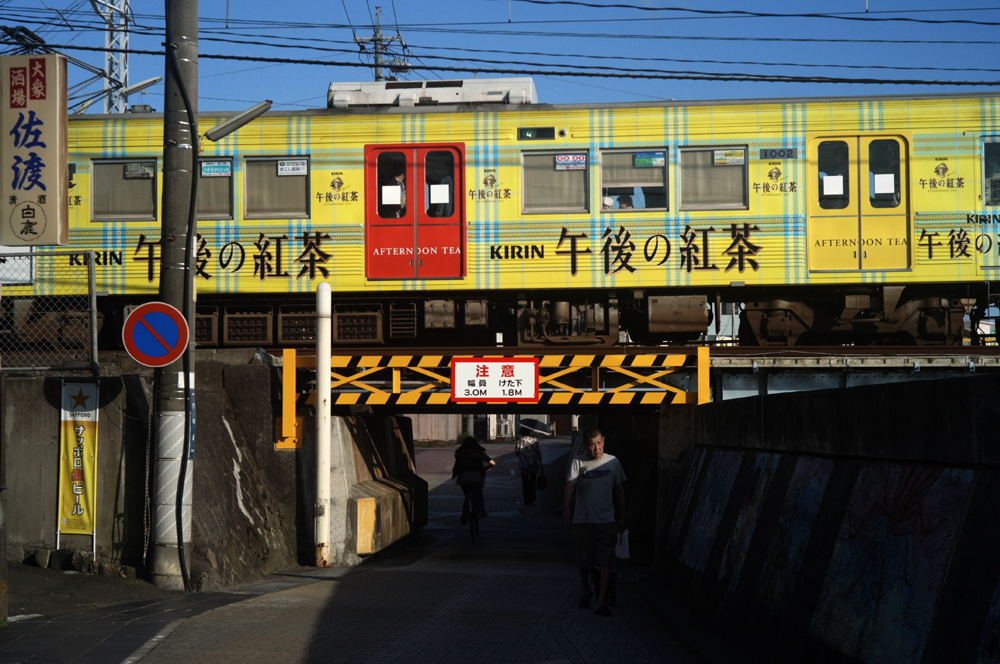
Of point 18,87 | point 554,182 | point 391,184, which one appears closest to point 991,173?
point 554,182

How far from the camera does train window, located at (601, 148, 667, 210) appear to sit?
1489 cm

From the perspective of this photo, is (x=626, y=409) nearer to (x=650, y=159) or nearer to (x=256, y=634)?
(x=650, y=159)

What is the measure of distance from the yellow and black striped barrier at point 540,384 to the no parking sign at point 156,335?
3298mm

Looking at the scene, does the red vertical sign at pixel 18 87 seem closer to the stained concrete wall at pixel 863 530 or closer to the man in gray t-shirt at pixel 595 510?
the man in gray t-shirt at pixel 595 510

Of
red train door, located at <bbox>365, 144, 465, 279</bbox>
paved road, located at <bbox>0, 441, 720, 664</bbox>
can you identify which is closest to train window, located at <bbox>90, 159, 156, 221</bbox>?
red train door, located at <bbox>365, 144, 465, 279</bbox>

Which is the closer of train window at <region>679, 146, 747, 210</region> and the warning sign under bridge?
the warning sign under bridge

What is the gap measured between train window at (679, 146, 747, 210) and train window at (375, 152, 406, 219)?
13.8ft

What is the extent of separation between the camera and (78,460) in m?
10.5

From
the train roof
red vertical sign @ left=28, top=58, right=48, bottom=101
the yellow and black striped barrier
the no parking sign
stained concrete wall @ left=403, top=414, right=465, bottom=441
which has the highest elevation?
the train roof

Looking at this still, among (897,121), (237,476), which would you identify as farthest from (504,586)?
(897,121)

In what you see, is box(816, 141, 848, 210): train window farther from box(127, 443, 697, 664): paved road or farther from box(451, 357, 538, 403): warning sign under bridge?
box(127, 443, 697, 664): paved road

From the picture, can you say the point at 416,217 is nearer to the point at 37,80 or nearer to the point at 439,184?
the point at 439,184

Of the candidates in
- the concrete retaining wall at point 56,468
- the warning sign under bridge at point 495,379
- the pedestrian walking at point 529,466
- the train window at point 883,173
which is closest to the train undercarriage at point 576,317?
the train window at point 883,173

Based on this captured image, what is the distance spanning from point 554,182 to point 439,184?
69.0 inches
